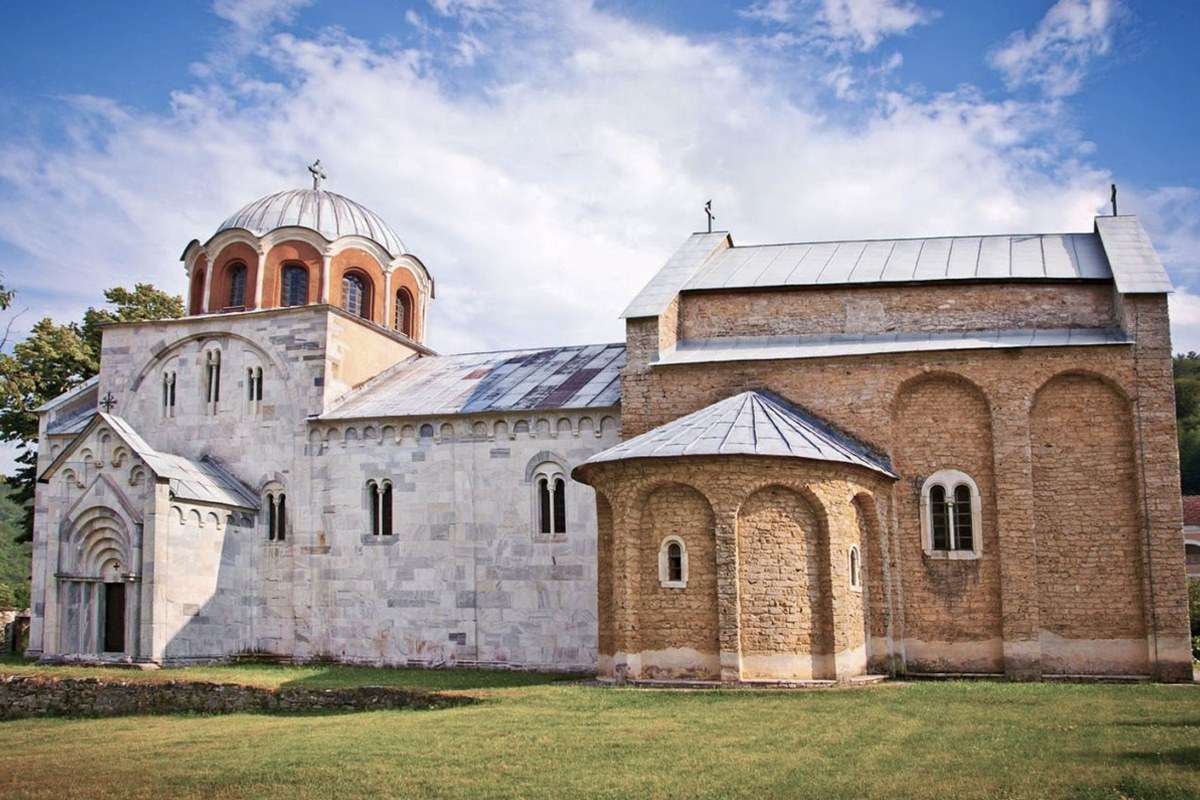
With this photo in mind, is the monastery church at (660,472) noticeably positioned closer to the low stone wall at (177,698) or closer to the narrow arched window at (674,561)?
the narrow arched window at (674,561)

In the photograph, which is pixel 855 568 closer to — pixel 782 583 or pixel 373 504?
pixel 782 583

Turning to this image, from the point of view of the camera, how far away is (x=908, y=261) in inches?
878

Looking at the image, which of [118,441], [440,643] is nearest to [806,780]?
[440,643]

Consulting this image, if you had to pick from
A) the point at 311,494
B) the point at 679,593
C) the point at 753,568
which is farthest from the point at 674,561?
the point at 311,494

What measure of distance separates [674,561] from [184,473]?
1150 centimetres

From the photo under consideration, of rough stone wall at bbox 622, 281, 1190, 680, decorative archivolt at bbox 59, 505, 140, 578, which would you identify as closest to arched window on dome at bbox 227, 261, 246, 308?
decorative archivolt at bbox 59, 505, 140, 578

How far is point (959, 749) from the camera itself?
11.4 metres

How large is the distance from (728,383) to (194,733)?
11.1m

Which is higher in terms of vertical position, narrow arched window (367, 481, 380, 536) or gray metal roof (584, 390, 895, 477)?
gray metal roof (584, 390, 895, 477)

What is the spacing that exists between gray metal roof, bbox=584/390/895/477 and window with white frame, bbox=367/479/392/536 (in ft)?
21.9

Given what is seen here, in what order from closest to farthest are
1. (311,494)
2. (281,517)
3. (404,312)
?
(311,494) → (281,517) → (404,312)

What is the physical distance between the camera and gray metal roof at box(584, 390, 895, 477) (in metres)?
17.6

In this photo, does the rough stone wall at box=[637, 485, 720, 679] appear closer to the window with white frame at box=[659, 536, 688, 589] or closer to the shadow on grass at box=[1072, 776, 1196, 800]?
the window with white frame at box=[659, 536, 688, 589]

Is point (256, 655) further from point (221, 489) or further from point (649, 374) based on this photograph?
point (649, 374)
